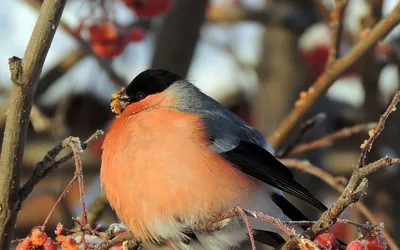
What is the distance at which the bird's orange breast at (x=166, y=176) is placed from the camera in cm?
174

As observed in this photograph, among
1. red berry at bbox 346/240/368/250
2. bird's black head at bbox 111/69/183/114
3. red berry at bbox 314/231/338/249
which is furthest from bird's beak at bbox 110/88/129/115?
red berry at bbox 346/240/368/250

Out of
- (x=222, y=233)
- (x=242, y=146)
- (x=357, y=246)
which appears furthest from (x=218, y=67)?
(x=357, y=246)

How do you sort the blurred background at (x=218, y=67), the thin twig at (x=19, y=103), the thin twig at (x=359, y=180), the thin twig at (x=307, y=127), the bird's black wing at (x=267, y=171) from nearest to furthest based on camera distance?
the thin twig at (x=359, y=180), the thin twig at (x=19, y=103), the bird's black wing at (x=267, y=171), the thin twig at (x=307, y=127), the blurred background at (x=218, y=67)

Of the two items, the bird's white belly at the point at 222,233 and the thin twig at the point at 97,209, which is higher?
the thin twig at the point at 97,209

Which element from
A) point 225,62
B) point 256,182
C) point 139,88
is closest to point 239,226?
point 256,182

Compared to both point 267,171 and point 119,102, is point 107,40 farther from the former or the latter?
point 267,171

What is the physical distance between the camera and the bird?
175cm

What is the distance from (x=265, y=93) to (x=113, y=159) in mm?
1692

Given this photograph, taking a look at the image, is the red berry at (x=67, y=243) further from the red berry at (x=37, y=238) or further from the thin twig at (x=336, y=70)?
the thin twig at (x=336, y=70)

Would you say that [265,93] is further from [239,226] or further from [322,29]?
[239,226]

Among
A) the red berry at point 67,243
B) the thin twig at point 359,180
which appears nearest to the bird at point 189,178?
the red berry at point 67,243

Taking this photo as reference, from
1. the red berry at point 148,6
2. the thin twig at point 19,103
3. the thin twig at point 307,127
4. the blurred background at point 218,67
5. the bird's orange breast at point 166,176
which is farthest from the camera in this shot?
the blurred background at point 218,67

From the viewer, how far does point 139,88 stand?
2.06 metres

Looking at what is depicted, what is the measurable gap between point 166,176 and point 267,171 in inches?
12.3
